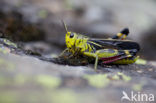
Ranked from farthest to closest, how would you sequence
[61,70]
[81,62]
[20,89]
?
[81,62] < [61,70] < [20,89]

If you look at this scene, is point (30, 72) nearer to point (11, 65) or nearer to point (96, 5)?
point (11, 65)

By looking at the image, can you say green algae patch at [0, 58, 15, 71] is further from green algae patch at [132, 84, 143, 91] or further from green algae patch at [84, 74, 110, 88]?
green algae patch at [132, 84, 143, 91]

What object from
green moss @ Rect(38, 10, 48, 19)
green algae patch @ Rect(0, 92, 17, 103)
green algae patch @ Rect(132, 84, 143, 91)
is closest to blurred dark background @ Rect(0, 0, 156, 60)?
green moss @ Rect(38, 10, 48, 19)

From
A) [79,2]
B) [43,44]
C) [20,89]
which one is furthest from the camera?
[79,2]

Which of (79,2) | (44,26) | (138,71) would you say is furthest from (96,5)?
(138,71)

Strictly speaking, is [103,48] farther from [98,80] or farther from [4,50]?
[4,50]

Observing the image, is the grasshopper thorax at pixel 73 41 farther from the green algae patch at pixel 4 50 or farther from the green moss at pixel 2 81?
the green moss at pixel 2 81
